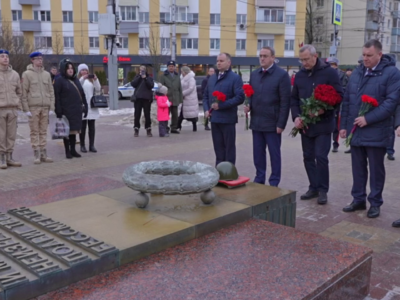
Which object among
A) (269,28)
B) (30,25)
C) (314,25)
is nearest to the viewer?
(30,25)

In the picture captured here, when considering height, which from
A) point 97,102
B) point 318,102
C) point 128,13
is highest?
point 128,13

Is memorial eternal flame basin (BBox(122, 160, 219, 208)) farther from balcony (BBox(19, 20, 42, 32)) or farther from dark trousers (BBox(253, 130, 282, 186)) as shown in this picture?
balcony (BBox(19, 20, 42, 32))

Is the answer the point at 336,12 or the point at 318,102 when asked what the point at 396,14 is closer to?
the point at 336,12

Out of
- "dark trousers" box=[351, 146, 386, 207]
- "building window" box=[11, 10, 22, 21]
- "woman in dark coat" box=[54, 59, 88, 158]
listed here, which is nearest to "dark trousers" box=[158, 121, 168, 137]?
"woman in dark coat" box=[54, 59, 88, 158]

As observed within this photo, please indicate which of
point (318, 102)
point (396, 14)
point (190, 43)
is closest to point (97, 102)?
point (318, 102)

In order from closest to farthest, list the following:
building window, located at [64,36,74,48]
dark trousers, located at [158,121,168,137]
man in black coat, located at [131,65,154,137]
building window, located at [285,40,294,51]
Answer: man in black coat, located at [131,65,154,137] → dark trousers, located at [158,121,168,137] → building window, located at [64,36,74,48] → building window, located at [285,40,294,51]

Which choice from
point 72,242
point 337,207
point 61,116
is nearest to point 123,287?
point 72,242

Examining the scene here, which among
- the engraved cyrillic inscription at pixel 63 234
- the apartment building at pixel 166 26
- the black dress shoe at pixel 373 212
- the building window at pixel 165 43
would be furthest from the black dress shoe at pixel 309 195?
the building window at pixel 165 43

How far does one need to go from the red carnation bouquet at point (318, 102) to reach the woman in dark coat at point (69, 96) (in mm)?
4639

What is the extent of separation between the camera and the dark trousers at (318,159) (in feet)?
18.1

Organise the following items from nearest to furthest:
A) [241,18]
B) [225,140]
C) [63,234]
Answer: [63,234], [225,140], [241,18]

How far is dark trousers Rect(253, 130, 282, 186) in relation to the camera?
5.88m

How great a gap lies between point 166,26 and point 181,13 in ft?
7.05

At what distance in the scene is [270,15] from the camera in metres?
49.5
